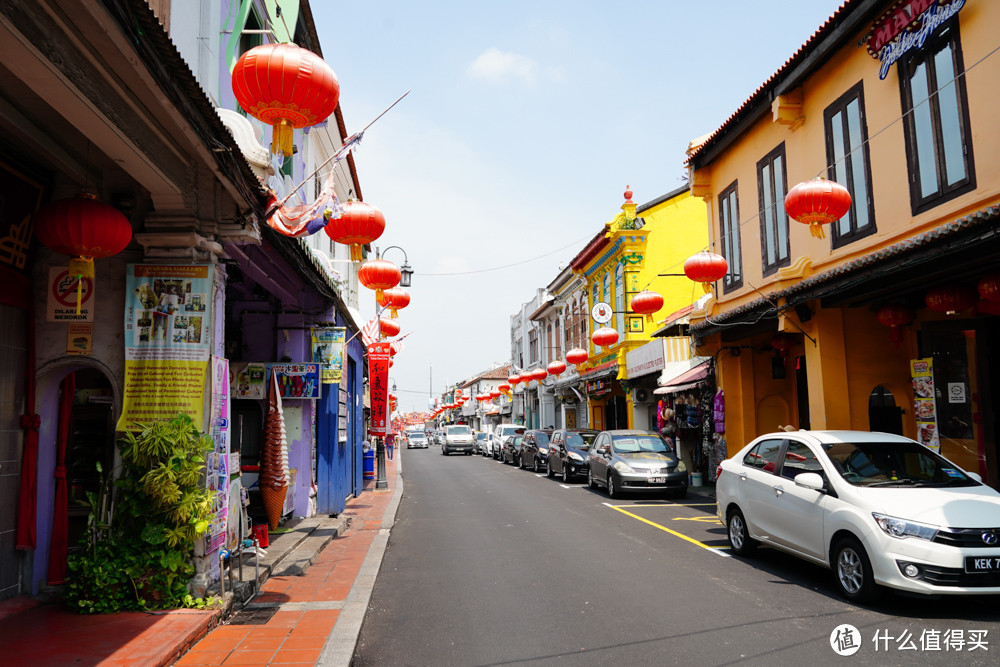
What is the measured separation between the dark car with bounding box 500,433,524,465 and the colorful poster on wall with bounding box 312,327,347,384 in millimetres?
18213

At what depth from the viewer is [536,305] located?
47.2 metres

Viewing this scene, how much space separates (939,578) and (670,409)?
13619 mm

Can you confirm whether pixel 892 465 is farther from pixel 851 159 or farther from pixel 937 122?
pixel 851 159

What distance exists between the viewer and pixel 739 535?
30.0ft

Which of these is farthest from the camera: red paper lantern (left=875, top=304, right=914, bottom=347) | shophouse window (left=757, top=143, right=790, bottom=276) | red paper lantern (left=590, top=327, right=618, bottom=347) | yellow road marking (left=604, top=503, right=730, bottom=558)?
red paper lantern (left=590, top=327, right=618, bottom=347)

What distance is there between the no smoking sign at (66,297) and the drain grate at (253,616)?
3.17 meters

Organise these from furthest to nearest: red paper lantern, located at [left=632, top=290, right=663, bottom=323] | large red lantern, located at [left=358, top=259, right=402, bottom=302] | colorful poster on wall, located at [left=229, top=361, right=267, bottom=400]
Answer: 1. red paper lantern, located at [left=632, top=290, right=663, bottom=323]
2. large red lantern, located at [left=358, top=259, right=402, bottom=302]
3. colorful poster on wall, located at [left=229, top=361, right=267, bottom=400]

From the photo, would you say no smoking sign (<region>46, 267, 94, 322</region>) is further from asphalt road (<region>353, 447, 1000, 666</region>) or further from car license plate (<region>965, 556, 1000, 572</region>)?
car license plate (<region>965, 556, 1000, 572</region>)

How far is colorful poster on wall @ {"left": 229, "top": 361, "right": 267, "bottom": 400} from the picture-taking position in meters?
10.4

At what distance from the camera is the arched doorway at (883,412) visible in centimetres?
1295

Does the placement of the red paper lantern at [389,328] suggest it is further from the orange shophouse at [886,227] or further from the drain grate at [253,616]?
the drain grate at [253,616]

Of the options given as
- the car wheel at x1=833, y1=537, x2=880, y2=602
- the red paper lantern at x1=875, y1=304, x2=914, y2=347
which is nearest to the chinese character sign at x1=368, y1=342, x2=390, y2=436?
the red paper lantern at x1=875, y1=304, x2=914, y2=347

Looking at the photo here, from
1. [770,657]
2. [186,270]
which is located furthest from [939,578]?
[186,270]

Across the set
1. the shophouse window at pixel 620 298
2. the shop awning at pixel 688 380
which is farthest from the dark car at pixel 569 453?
the shophouse window at pixel 620 298
